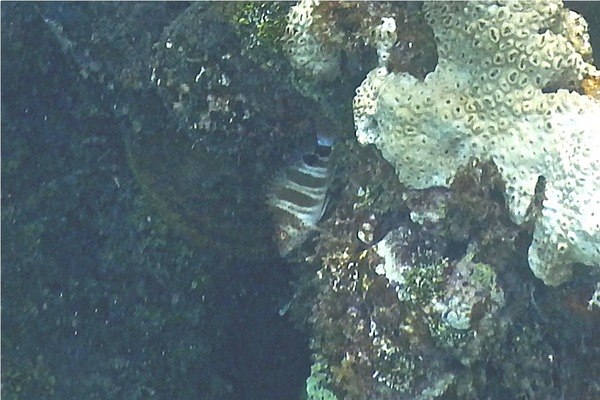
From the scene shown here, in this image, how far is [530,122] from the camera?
271 centimetres

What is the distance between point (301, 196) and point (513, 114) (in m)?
1.19

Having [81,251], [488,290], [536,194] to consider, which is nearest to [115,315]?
[81,251]

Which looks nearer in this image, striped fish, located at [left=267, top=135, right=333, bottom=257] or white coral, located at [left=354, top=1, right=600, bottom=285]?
white coral, located at [left=354, top=1, right=600, bottom=285]

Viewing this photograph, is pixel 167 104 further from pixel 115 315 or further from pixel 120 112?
pixel 115 315

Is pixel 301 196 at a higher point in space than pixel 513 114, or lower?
lower

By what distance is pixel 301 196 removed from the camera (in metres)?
3.47

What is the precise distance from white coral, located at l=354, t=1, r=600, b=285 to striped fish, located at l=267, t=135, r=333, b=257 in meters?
0.60

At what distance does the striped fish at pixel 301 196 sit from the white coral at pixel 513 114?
0.60m

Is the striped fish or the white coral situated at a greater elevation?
the white coral

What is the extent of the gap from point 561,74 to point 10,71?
3.43 metres

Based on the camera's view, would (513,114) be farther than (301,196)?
No

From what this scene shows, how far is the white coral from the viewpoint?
2.55 metres

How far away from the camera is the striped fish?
3410 millimetres

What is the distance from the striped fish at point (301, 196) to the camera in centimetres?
341
